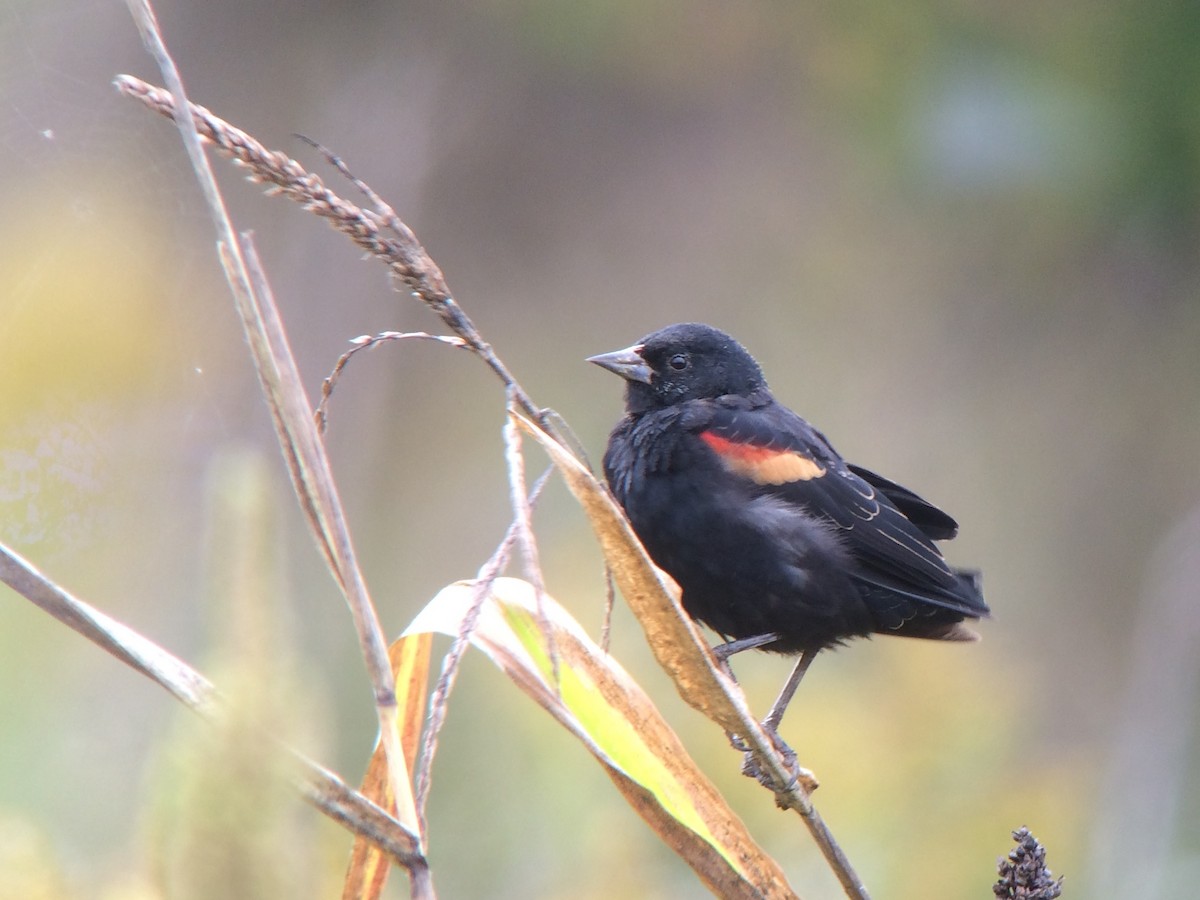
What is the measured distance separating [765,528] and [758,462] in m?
0.11

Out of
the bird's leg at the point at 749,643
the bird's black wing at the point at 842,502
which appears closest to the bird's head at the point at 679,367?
the bird's black wing at the point at 842,502

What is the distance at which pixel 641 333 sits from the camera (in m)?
5.16

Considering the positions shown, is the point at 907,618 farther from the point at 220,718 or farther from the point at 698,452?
the point at 220,718

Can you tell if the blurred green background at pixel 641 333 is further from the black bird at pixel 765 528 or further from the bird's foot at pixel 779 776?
the black bird at pixel 765 528

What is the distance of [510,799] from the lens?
2.37m

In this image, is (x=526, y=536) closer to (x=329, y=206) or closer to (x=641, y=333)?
(x=329, y=206)

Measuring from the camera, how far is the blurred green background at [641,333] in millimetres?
2322

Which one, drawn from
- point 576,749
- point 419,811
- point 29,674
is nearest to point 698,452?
point 576,749

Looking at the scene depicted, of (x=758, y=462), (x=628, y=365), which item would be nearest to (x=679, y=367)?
(x=628, y=365)

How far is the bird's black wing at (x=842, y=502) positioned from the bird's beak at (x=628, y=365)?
5.9 inches

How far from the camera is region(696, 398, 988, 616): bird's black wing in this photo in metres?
1.95

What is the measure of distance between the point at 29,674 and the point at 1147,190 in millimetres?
3266

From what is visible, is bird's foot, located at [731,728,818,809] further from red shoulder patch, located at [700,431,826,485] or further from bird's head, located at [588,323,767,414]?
bird's head, located at [588,323,767,414]

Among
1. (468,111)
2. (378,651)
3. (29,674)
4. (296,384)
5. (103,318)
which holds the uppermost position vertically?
(468,111)
